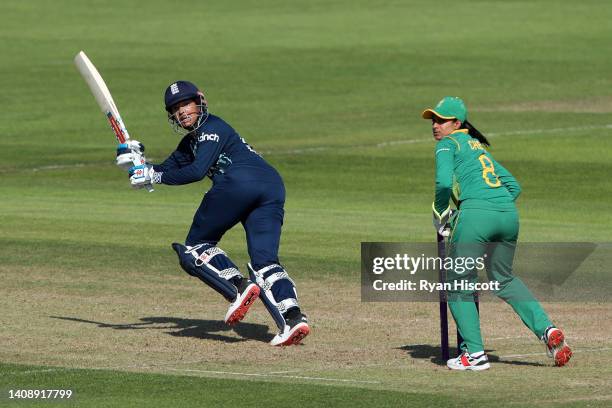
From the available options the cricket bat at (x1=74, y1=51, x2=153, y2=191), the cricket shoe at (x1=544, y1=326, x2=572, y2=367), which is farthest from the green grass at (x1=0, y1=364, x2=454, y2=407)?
the cricket bat at (x1=74, y1=51, x2=153, y2=191)

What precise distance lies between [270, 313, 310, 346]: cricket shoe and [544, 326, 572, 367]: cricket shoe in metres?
1.79

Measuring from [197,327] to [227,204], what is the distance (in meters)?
1.27

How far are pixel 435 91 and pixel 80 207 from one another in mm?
15808

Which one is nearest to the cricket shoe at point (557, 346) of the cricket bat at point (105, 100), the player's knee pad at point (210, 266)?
the player's knee pad at point (210, 266)

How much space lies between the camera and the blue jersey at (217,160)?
1115 cm

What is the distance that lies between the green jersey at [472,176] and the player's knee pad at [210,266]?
77.1 inches

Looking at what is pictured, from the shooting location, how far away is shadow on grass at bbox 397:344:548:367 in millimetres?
10375

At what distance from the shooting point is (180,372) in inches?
391

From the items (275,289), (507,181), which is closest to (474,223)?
(507,181)

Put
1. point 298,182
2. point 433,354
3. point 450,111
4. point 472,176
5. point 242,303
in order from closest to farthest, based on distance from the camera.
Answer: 1. point 472,176
2. point 450,111
3. point 433,354
4. point 242,303
5. point 298,182

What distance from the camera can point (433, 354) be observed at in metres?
10.8

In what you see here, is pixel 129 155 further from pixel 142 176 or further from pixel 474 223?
pixel 474 223

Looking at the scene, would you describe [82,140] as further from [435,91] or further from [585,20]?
[585,20]

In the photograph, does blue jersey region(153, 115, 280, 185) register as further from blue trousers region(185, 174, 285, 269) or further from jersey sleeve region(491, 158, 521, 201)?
jersey sleeve region(491, 158, 521, 201)
